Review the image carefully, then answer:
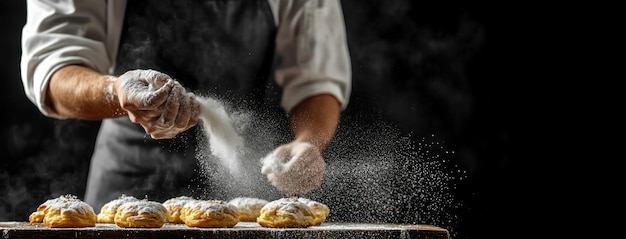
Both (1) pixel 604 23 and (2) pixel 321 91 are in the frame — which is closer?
(2) pixel 321 91

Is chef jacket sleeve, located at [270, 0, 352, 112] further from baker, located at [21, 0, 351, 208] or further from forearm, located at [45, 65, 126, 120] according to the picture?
forearm, located at [45, 65, 126, 120]

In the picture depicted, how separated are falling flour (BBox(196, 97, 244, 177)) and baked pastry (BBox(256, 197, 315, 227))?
0.31 metres

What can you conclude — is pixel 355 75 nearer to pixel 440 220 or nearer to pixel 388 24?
pixel 388 24

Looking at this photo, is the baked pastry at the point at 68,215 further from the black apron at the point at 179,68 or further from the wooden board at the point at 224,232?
the black apron at the point at 179,68

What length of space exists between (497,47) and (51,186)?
200 centimetres

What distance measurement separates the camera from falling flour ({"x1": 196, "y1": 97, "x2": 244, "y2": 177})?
6.77ft

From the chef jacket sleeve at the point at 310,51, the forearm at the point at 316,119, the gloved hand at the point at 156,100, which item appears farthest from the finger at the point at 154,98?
the chef jacket sleeve at the point at 310,51

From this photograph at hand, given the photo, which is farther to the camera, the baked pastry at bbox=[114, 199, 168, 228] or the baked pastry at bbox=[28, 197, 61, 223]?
the baked pastry at bbox=[28, 197, 61, 223]

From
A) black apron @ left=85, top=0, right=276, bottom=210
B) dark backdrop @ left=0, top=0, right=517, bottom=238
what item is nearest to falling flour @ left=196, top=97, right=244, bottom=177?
black apron @ left=85, top=0, right=276, bottom=210

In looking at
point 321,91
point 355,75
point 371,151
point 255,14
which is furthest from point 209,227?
point 355,75

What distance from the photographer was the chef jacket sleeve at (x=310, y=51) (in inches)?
111

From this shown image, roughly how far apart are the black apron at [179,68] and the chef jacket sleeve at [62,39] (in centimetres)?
15

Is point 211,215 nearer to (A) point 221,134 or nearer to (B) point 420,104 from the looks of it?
(A) point 221,134

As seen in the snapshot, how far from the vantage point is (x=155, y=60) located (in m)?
2.77
